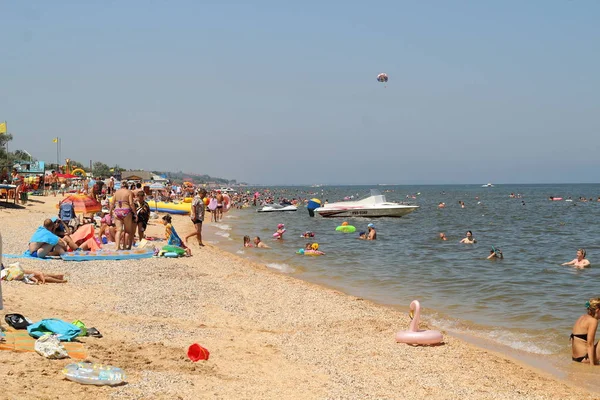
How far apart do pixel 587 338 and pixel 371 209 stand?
27.9 meters

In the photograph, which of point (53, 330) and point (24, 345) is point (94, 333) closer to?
point (53, 330)

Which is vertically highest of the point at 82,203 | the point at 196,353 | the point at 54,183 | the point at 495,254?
the point at 54,183

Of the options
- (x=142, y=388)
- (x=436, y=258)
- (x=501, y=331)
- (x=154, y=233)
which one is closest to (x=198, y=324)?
(x=142, y=388)

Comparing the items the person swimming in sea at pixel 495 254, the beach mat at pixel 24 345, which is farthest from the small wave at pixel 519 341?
the person swimming in sea at pixel 495 254

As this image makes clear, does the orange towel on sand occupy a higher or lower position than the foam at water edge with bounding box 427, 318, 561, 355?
higher

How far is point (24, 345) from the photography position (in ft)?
17.3

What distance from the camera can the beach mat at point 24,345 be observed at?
5164mm

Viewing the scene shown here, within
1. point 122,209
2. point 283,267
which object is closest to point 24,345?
point 122,209

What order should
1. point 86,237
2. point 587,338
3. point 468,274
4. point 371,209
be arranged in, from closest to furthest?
point 587,338
point 86,237
point 468,274
point 371,209

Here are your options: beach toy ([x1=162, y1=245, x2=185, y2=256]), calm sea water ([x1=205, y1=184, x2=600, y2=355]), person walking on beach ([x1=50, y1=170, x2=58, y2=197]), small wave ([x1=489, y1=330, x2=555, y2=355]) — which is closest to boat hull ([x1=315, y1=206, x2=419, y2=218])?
calm sea water ([x1=205, y1=184, x2=600, y2=355])

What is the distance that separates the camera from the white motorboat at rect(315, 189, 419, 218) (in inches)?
1382

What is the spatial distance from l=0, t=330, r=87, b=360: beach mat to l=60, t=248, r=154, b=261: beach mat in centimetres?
649

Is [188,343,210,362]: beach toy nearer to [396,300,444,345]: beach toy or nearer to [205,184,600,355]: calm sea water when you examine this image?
[396,300,444,345]: beach toy

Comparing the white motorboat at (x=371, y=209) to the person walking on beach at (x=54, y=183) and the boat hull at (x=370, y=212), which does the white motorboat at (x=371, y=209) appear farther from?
the person walking on beach at (x=54, y=183)
